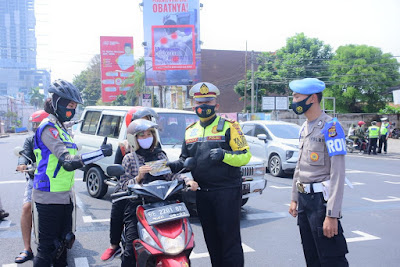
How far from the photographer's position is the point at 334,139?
9.66 feet

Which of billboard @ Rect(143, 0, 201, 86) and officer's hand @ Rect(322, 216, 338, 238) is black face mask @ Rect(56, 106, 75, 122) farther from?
billboard @ Rect(143, 0, 201, 86)

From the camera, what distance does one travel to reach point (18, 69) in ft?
570

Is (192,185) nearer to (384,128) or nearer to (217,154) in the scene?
(217,154)

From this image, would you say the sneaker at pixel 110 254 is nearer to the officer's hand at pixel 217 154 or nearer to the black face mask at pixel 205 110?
the officer's hand at pixel 217 154

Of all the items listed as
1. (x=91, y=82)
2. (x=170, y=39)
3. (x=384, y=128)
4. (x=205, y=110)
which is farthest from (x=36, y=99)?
(x=205, y=110)

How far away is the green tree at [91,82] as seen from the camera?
63237 mm

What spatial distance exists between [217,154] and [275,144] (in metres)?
8.59

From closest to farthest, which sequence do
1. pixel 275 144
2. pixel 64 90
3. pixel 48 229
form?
pixel 48 229, pixel 64 90, pixel 275 144

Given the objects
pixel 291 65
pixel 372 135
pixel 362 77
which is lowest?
pixel 372 135

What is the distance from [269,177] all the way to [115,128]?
551cm

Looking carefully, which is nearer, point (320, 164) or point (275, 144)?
point (320, 164)

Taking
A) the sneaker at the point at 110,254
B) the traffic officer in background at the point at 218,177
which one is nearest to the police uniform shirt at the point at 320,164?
the traffic officer in background at the point at 218,177

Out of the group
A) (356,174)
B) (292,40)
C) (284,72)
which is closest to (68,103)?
(356,174)

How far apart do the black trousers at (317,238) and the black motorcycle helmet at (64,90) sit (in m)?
2.29
